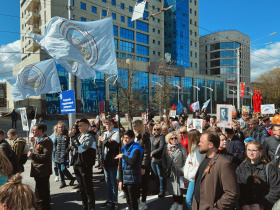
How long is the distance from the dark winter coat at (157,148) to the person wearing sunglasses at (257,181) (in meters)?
2.57

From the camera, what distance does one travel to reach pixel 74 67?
19.9 feet

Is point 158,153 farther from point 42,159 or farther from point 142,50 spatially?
point 142,50

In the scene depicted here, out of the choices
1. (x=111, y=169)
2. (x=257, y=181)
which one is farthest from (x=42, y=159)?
(x=257, y=181)

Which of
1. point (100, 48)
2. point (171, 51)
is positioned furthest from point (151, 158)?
point (171, 51)

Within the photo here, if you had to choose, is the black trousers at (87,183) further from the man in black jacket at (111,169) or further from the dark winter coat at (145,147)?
the dark winter coat at (145,147)

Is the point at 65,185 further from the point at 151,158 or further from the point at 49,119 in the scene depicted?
the point at 49,119

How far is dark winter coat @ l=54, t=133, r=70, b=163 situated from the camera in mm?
6512

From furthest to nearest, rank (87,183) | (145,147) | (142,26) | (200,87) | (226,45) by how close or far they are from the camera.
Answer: (226,45) → (200,87) → (142,26) → (145,147) → (87,183)

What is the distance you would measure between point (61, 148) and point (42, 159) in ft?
6.40

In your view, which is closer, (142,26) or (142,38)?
(142,26)

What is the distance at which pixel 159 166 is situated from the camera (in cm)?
591

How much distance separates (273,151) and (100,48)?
4527mm

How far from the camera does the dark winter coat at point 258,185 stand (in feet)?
9.84

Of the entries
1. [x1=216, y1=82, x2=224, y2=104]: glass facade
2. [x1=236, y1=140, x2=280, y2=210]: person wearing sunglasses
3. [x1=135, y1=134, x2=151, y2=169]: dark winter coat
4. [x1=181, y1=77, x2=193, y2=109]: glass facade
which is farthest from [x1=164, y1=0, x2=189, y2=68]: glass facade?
[x1=236, y1=140, x2=280, y2=210]: person wearing sunglasses
